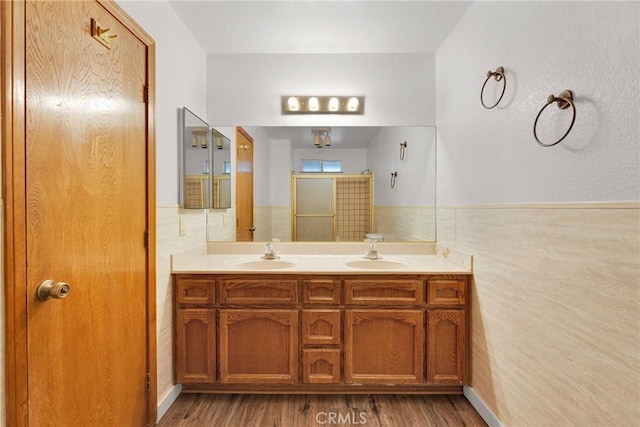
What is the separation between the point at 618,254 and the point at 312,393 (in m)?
1.74

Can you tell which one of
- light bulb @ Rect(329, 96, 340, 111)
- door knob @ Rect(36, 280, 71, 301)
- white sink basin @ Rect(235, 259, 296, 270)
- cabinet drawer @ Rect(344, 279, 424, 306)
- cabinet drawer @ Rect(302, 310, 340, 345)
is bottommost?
cabinet drawer @ Rect(302, 310, 340, 345)

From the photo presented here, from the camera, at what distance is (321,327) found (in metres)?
1.97

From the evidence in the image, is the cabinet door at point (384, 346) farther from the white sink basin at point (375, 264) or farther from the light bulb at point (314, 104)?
the light bulb at point (314, 104)

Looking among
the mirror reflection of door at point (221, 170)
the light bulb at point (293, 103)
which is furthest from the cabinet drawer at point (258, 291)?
the light bulb at point (293, 103)

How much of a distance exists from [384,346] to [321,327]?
1.31 feet

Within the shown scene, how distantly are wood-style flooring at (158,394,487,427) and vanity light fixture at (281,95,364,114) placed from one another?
2.00 m

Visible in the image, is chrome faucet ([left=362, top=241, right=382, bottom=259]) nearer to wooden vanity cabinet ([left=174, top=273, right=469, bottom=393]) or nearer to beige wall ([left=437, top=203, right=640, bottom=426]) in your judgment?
wooden vanity cabinet ([left=174, top=273, right=469, bottom=393])

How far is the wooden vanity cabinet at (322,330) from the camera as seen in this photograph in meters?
1.96

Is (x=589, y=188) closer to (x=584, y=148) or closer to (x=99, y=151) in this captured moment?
(x=584, y=148)

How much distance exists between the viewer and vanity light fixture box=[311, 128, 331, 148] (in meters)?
2.54

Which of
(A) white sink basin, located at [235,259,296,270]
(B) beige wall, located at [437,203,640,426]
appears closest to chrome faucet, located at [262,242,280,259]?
(A) white sink basin, located at [235,259,296,270]

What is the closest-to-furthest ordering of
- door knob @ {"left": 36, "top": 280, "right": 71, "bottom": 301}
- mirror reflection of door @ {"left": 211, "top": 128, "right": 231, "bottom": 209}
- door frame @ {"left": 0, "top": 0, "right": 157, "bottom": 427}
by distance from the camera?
door frame @ {"left": 0, "top": 0, "right": 157, "bottom": 427} < door knob @ {"left": 36, "top": 280, "right": 71, "bottom": 301} < mirror reflection of door @ {"left": 211, "top": 128, "right": 231, "bottom": 209}

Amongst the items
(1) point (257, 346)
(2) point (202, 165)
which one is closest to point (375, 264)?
(1) point (257, 346)

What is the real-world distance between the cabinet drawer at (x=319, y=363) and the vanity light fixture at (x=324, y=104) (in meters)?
1.72
